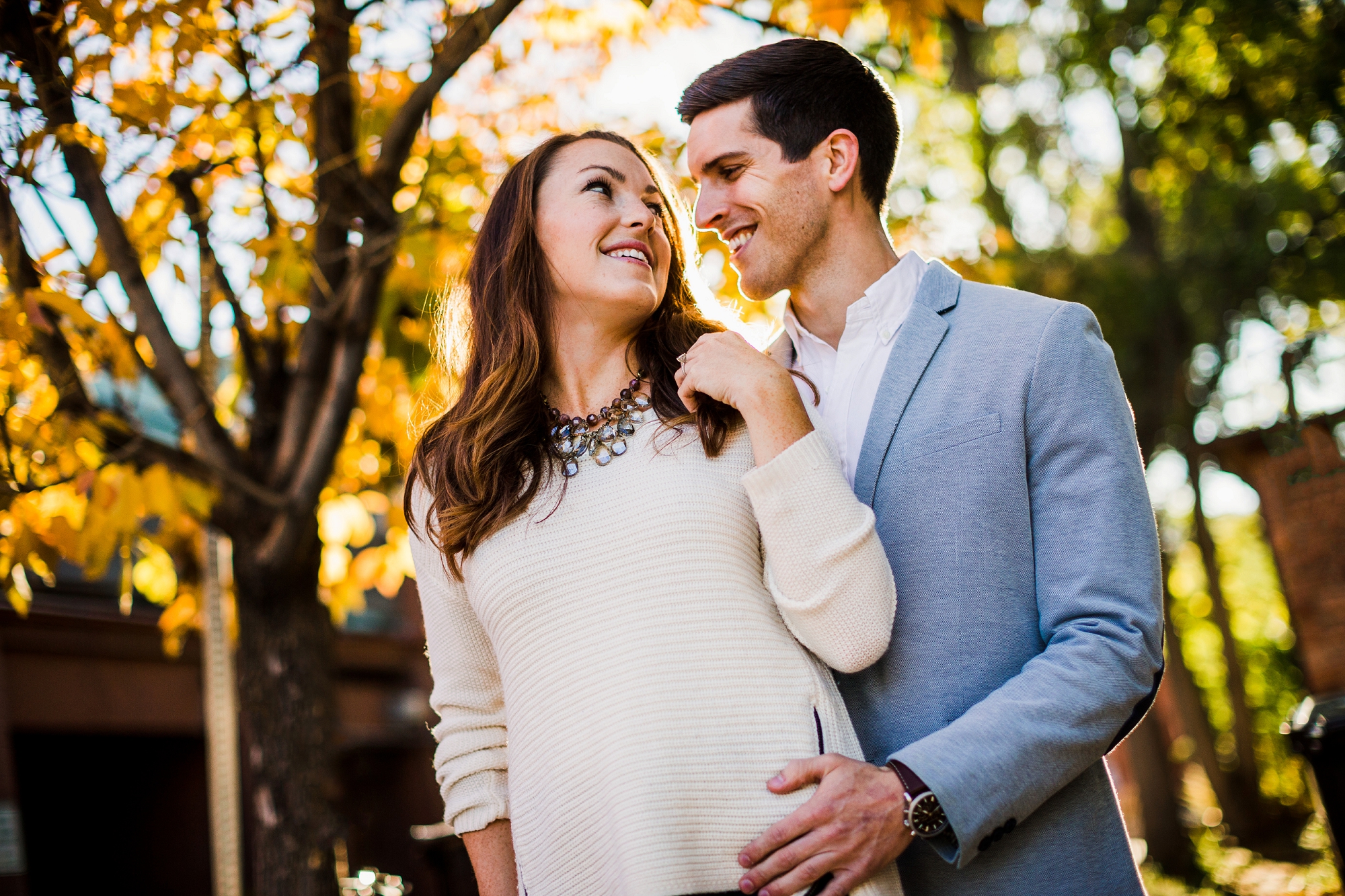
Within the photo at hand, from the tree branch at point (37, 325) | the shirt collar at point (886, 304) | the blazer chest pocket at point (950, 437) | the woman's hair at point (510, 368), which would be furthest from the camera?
the tree branch at point (37, 325)

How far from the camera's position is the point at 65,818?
7.99 m

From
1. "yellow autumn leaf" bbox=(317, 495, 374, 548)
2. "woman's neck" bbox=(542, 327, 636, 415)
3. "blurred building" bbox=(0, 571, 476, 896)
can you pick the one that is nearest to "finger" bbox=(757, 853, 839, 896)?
"woman's neck" bbox=(542, 327, 636, 415)

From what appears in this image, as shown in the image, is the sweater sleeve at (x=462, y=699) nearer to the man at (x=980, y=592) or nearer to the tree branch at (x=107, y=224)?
the man at (x=980, y=592)

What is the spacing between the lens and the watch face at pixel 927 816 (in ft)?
5.22

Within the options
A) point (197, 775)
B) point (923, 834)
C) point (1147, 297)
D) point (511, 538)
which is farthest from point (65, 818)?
point (1147, 297)

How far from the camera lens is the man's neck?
7.38 ft

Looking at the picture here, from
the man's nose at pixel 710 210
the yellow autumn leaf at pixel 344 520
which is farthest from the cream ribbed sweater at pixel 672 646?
the yellow autumn leaf at pixel 344 520

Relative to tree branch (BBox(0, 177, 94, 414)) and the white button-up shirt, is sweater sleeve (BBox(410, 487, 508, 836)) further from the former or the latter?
tree branch (BBox(0, 177, 94, 414))

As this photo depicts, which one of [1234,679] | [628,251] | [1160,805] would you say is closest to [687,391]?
[628,251]

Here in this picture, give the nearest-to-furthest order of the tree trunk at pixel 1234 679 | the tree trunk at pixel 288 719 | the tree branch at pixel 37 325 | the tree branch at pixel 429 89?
the tree branch at pixel 37 325, the tree branch at pixel 429 89, the tree trunk at pixel 288 719, the tree trunk at pixel 1234 679

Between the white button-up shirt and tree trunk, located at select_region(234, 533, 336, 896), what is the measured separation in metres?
2.08

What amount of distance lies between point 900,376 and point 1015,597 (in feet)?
1.48

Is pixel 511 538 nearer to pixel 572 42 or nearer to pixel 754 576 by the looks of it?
pixel 754 576

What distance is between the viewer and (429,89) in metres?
3.16
